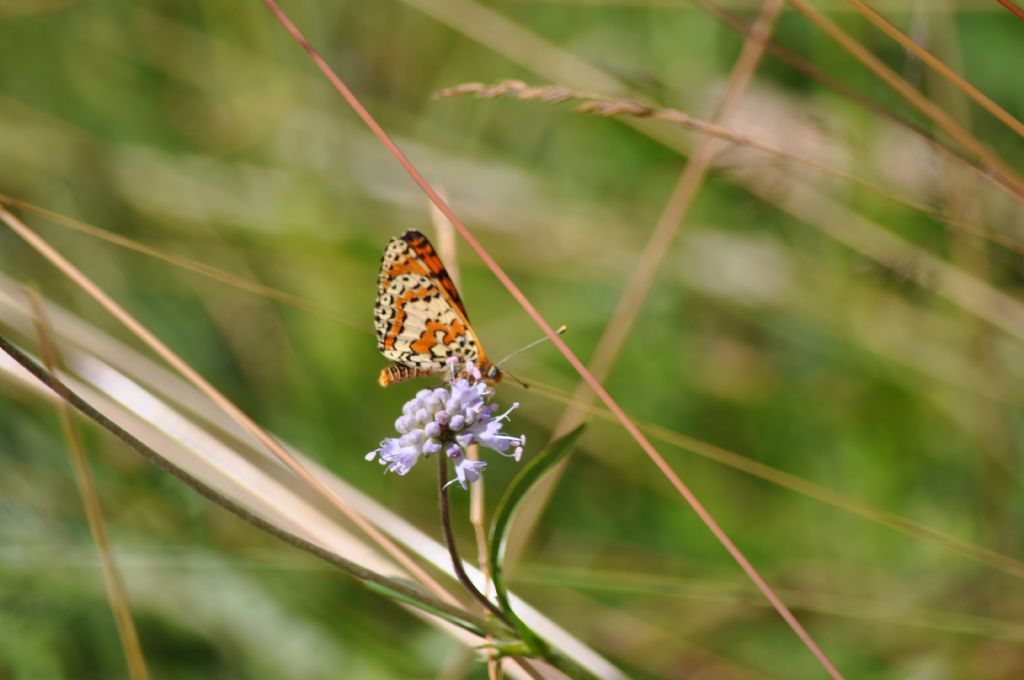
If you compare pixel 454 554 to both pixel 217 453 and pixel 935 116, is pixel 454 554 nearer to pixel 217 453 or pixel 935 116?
pixel 217 453

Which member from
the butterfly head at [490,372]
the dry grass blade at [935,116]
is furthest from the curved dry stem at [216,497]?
the dry grass blade at [935,116]

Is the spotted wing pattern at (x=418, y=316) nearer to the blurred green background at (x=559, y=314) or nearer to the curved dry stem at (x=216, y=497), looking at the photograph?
the blurred green background at (x=559, y=314)

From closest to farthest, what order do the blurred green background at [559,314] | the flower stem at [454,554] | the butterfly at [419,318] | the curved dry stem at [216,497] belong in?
the curved dry stem at [216,497], the flower stem at [454,554], the butterfly at [419,318], the blurred green background at [559,314]

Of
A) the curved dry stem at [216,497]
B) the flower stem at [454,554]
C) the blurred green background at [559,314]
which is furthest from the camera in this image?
the blurred green background at [559,314]

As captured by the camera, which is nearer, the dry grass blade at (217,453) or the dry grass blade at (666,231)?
the dry grass blade at (217,453)

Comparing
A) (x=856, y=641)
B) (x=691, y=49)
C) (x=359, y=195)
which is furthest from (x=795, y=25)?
(x=856, y=641)

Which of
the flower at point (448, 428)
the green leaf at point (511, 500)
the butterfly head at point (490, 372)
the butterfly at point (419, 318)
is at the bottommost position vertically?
the green leaf at point (511, 500)

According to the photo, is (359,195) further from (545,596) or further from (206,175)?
(545,596)

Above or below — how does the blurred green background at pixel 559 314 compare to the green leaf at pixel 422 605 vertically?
above
